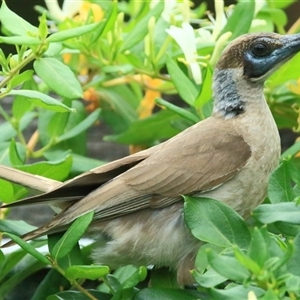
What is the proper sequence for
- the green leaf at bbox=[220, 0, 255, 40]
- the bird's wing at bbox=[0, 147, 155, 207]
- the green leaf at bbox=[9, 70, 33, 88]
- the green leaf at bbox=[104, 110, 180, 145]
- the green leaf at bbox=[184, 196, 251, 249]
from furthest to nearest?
the green leaf at bbox=[104, 110, 180, 145] → the green leaf at bbox=[220, 0, 255, 40] → the bird's wing at bbox=[0, 147, 155, 207] → the green leaf at bbox=[9, 70, 33, 88] → the green leaf at bbox=[184, 196, 251, 249]

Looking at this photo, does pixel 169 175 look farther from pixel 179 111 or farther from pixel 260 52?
pixel 260 52

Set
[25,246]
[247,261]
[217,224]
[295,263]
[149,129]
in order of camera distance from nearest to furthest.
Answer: [247,261], [295,263], [217,224], [25,246], [149,129]

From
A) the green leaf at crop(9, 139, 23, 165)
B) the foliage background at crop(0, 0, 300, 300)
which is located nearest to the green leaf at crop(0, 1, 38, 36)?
the foliage background at crop(0, 0, 300, 300)

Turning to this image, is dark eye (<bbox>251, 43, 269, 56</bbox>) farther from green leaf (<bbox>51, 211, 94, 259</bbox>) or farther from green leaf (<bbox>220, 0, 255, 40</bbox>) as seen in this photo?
green leaf (<bbox>51, 211, 94, 259</bbox>)

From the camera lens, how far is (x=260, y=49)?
170 cm

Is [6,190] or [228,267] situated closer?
[228,267]

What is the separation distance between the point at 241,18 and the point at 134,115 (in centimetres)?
42

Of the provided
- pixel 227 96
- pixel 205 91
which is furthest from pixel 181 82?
pixel 227 96

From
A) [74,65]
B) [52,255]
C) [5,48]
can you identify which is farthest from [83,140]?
[5,48]

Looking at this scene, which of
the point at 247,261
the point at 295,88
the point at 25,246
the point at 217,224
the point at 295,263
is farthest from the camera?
the point at 295,88

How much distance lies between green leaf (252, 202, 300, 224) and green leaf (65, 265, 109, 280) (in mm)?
255

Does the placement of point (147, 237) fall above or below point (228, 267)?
below

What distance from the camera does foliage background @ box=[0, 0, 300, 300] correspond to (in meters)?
1.11

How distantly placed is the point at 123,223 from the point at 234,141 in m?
0.29
